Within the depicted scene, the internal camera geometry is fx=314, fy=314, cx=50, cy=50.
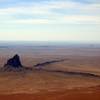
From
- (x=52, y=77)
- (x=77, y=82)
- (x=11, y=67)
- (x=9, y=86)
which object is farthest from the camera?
(x=11, y=67)

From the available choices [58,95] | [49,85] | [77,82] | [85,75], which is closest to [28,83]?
[49,85]

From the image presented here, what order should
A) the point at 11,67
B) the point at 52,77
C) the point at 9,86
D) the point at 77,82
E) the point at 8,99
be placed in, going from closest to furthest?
1. the point at 8,99
2. the point at 9,86
3. the point at 77,82
4. the point at 52,77
5. the point at 11,67

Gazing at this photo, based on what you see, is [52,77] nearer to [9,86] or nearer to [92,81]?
[92,81]

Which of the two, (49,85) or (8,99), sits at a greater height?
(8,99)

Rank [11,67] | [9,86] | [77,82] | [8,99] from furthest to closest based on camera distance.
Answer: [11,67], [77,82], [9,86], [8,99]

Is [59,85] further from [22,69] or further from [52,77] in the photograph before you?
[22,69]

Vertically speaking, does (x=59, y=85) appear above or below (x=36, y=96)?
below

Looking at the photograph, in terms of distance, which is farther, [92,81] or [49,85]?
[92,81]

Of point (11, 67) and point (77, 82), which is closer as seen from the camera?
point (77, 82)

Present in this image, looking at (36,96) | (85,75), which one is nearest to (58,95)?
(36,96)
